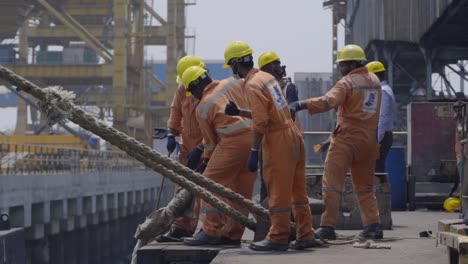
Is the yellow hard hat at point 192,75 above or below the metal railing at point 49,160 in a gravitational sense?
above

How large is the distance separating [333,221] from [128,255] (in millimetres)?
32009

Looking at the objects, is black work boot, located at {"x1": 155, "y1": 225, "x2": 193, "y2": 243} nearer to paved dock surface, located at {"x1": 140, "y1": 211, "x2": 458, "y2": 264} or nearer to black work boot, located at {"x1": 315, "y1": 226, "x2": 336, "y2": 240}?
paved dock surface, located at {"x1": 140, "y1": 211, "x2": 458, "y2": 264}

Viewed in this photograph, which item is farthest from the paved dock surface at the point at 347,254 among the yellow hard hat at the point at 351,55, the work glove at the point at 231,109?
the yellow hard hat at the point at 351,55

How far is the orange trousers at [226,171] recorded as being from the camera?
8.60m

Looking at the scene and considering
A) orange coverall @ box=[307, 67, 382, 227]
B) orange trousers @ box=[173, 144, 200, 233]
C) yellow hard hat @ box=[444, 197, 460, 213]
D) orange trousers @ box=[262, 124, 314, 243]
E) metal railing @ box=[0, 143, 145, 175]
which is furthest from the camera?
metal railing @ box=[0, 143, 145, 175]

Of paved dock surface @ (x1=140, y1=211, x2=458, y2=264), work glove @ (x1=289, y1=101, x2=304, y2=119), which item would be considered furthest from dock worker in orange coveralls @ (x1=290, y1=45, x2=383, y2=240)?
work glove @ (x1=289, y1=101, x2=304, y2=119)

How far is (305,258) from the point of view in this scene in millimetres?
7645

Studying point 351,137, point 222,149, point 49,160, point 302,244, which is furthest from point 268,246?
point 49,160

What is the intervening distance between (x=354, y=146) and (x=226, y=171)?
3.90 feet

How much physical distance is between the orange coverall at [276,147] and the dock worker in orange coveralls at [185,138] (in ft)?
4.44

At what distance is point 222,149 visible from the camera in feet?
28.3

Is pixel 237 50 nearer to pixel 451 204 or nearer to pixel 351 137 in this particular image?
pixel 351 137

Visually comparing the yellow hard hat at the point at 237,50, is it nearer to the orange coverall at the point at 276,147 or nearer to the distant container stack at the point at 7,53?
the orange coverall at the point at 276,147

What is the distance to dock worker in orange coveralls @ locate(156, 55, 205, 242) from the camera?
930 cm
